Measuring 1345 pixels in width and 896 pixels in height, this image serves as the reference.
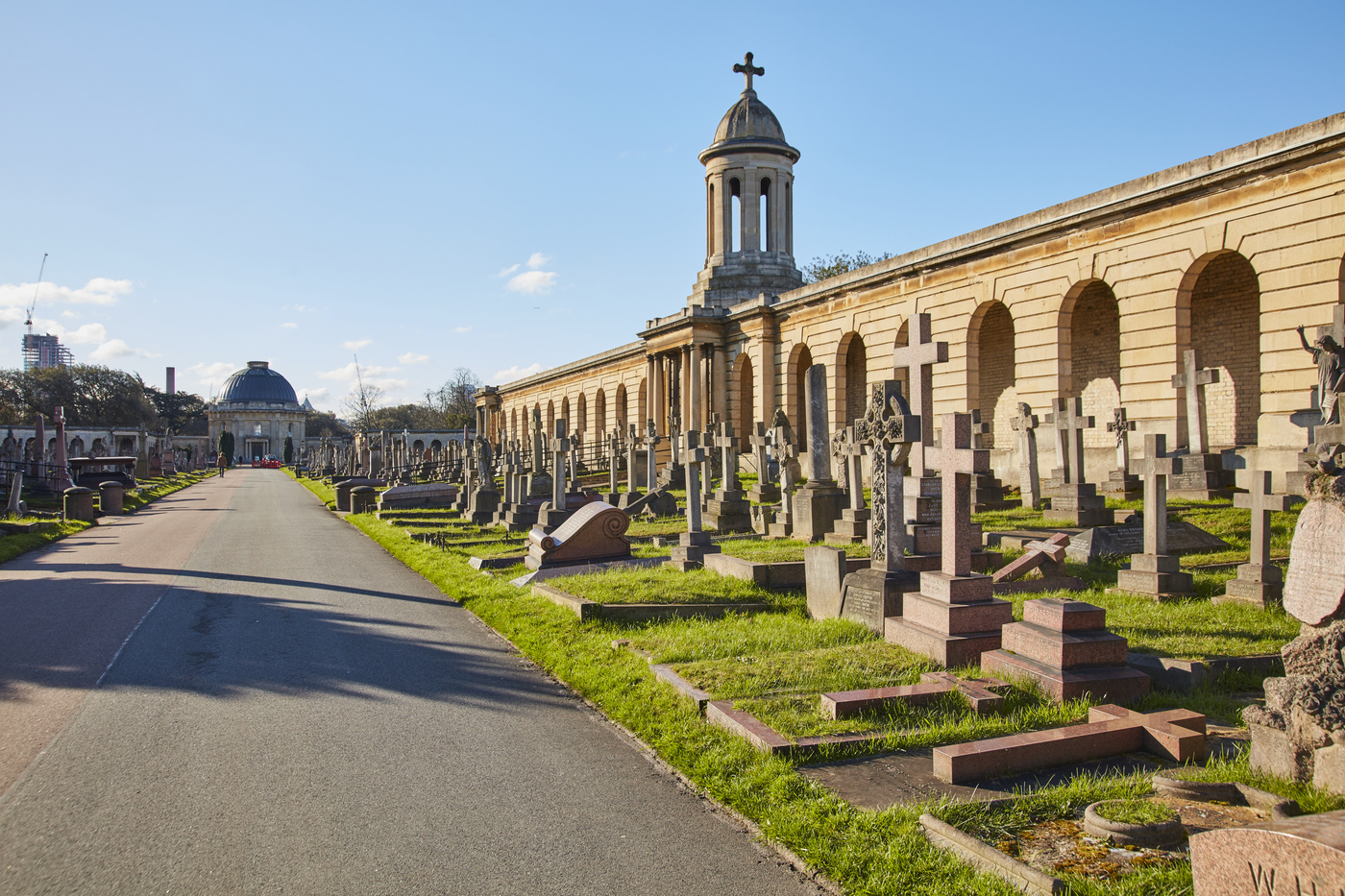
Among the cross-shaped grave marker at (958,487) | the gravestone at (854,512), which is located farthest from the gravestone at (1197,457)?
the cross-shaped grave marker at (958,487)

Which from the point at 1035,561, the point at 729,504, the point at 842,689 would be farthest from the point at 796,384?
the point at 842,689

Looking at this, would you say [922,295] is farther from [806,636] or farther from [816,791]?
[816,791]

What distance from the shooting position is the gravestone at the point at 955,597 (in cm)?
594

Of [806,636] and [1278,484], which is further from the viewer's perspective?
[1278,484]

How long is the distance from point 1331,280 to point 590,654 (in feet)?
45.5

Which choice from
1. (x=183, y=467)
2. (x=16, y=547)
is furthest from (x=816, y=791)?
(x=183, y=467)

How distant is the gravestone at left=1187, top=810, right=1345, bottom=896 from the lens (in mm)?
2162

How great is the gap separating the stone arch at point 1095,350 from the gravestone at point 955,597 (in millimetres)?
14603

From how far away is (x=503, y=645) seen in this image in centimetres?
766

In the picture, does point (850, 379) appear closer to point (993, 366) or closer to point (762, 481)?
point (993, 366)

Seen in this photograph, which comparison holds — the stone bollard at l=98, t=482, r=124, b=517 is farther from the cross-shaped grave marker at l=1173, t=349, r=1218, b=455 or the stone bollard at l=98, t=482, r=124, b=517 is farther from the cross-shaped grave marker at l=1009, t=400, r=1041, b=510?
the cross-shaped grave marker at l=1173, t=349, r=1218, b=455

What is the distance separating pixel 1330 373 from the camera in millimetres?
9625

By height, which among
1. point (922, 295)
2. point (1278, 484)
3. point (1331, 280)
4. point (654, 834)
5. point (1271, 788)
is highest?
point (922, 295)

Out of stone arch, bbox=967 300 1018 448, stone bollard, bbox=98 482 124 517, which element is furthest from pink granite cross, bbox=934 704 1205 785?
stone bollard, bbox=98 482 124 517
